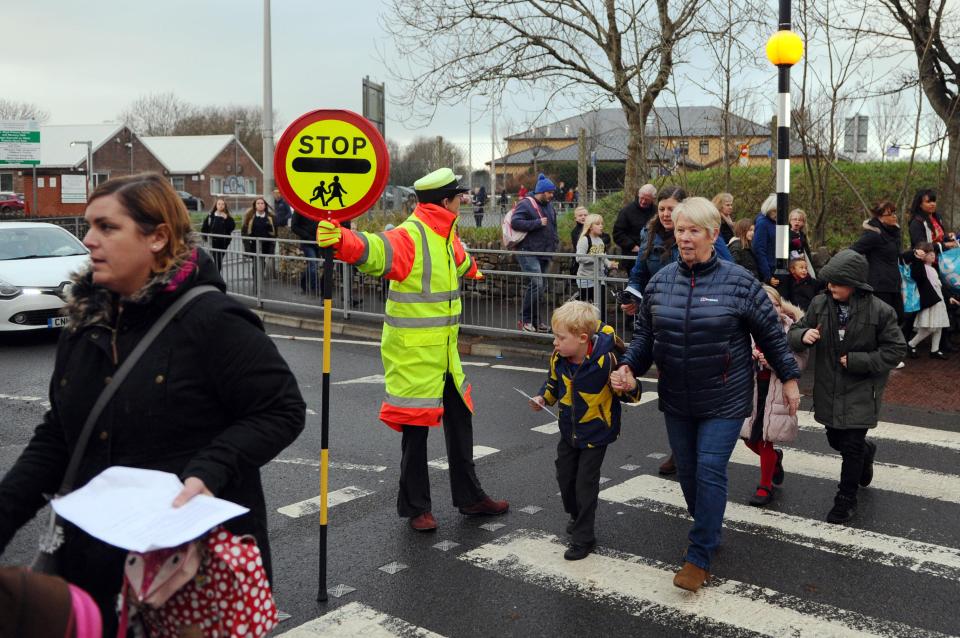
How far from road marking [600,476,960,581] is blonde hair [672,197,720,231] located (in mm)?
1948

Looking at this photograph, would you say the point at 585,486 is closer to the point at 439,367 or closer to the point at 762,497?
the point at 439,367

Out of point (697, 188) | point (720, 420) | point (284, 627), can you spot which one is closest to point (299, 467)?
point (284, 627)

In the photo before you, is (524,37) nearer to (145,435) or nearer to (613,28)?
(613,28)

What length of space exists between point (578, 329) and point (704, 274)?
0.76 meters

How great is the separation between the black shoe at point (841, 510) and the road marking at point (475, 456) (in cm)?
257

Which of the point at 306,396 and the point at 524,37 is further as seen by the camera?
the point at 524,37

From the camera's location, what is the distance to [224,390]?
264 centimetres

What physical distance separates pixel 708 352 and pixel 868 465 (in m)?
2.33

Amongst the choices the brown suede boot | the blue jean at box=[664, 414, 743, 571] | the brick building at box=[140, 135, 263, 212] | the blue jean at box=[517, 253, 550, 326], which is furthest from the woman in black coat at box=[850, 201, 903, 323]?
the brick building at box=[140, 135, 263, 212]

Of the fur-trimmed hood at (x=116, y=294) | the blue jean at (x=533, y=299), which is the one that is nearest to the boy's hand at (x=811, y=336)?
the fur-trimmed hood at (x=116, y=294)

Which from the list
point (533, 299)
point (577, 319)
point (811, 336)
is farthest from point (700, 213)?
point (533, 299)

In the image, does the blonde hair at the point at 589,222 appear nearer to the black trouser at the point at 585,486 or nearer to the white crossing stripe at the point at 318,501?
the white crossing stripe at the point at 318,501

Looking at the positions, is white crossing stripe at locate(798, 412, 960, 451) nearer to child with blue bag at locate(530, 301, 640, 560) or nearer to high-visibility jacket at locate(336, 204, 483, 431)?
child with blue bag at locate(530, 301, 640, 560)

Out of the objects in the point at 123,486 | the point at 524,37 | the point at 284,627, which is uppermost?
the point at 524,37
